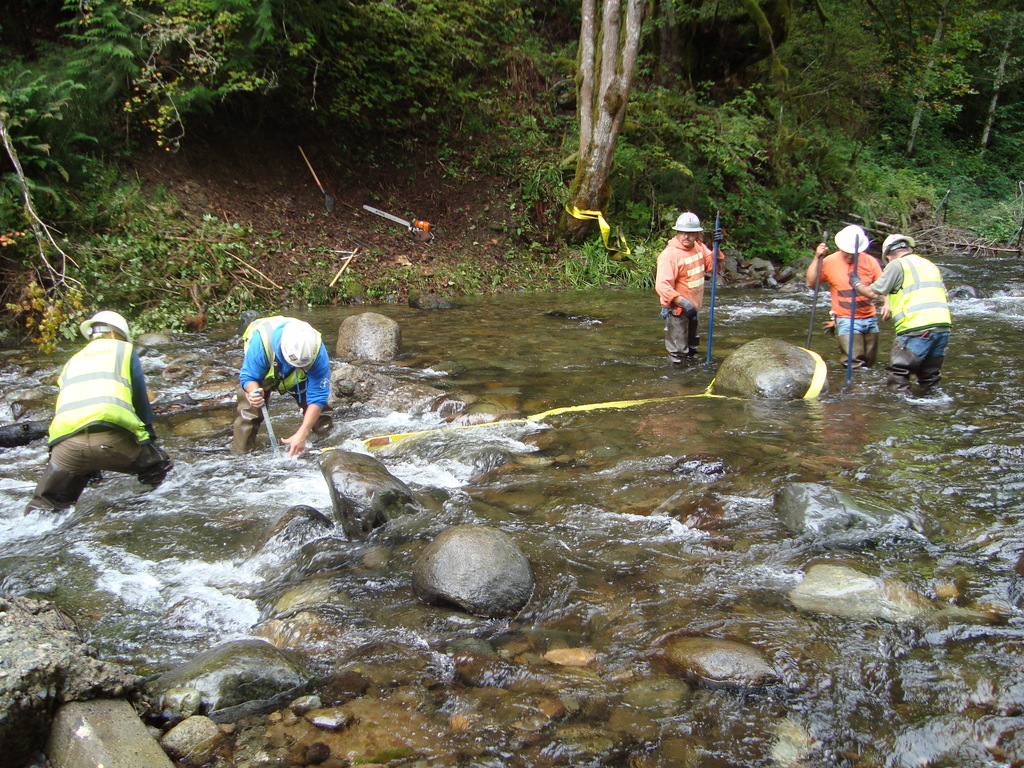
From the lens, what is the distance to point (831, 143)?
73.9 feet

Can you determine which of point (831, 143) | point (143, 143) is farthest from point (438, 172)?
point (831, 143)

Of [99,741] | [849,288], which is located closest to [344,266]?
[849,288]

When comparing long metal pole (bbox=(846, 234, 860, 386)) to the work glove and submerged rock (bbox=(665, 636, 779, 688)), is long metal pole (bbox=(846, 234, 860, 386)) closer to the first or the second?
the work glove

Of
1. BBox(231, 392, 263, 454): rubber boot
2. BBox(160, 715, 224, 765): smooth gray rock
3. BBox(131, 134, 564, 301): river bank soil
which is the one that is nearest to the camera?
BBox(160, 715, 224, 765): smooth gray rock

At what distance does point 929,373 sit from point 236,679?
23.3 feet

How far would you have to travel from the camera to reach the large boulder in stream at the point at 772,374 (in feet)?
24.5

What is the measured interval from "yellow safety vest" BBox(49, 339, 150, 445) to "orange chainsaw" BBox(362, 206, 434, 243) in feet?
37.0

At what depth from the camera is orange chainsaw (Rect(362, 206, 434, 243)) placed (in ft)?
51.8

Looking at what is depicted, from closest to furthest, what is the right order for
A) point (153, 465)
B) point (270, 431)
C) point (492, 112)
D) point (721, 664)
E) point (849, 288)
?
point (721, 664) → point (153, 465) → point (270, 431) → point (849, 288) → point (492, 112)

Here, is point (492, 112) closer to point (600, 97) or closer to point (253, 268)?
point (600, 97)

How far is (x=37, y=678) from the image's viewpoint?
2.67m

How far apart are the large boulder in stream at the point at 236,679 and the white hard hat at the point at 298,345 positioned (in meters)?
2.36

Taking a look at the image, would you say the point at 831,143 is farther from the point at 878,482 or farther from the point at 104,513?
the point at 104,513

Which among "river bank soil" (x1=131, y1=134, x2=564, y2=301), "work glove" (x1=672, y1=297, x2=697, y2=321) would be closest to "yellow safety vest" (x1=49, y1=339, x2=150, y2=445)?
"work glove" (x1=672, y1=297, x2=697, y2=321)
